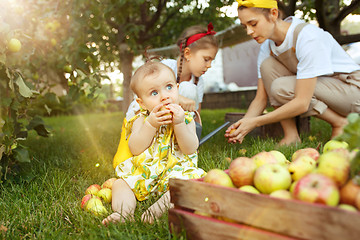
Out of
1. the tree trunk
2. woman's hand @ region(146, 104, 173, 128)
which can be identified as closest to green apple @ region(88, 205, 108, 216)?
woman's hand @ region(146, 104, 173, 128)

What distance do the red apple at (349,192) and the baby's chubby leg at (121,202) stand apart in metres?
0.95

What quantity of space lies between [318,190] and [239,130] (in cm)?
162

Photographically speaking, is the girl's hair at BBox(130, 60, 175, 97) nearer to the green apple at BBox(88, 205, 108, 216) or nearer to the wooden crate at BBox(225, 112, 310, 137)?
the green apple at BBox(88, 205, 108, 216)

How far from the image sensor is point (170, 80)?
1805mm

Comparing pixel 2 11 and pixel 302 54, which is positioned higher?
pixel 2 11

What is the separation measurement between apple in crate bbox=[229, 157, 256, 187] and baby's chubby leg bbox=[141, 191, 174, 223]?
46cm

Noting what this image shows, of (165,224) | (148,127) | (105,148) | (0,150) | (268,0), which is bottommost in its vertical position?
(105,148)

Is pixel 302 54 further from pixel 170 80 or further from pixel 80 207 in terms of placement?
pixel 80 207

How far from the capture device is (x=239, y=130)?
102 inches

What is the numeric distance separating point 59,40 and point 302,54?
2.46 m

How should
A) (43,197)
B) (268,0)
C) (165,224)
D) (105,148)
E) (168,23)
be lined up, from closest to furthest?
(165,224) → (43,197) → (268,0) → (105,148) → (168,23)

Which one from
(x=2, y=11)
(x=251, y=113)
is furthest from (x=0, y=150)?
(x=251, y=113)

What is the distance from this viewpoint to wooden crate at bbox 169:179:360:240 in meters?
0.90

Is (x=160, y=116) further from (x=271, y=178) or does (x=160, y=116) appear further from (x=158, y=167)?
(x=271, y=178)
